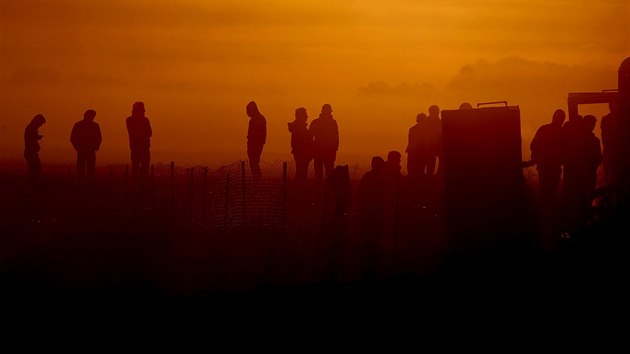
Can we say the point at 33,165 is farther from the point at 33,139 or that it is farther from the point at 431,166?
the point at 431,166

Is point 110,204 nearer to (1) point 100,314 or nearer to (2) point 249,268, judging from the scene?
(2) point 249,268

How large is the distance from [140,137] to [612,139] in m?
10.9

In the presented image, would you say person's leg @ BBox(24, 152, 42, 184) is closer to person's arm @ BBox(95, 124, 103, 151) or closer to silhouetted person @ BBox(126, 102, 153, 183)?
person's arm @ BBox(95, 124, 103, 151)

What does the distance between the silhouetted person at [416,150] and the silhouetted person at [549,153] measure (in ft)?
9.01

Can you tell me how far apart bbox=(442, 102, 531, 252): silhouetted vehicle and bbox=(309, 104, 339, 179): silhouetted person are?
6.04 metres

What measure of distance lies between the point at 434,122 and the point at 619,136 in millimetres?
4440

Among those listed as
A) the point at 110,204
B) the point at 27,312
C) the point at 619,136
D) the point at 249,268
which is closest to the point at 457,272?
the point at 249,268

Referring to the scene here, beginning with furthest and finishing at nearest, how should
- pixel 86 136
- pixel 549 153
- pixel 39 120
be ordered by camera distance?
pixel 39 120 < pixel 86 136 < pixel 549 153

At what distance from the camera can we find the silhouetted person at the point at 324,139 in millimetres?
25891

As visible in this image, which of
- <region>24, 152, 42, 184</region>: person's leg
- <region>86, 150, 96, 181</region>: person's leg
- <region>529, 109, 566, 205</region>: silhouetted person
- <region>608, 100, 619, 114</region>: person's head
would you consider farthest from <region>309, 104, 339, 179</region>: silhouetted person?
<region>24, 152, 42, 184</region>: person's leg

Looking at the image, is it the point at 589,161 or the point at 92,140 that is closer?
the point at 589,161

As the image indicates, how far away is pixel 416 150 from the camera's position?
2603 cm

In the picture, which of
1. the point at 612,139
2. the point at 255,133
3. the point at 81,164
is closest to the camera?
the point at 612,139

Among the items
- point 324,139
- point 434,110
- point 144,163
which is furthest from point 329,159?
point 144,163
